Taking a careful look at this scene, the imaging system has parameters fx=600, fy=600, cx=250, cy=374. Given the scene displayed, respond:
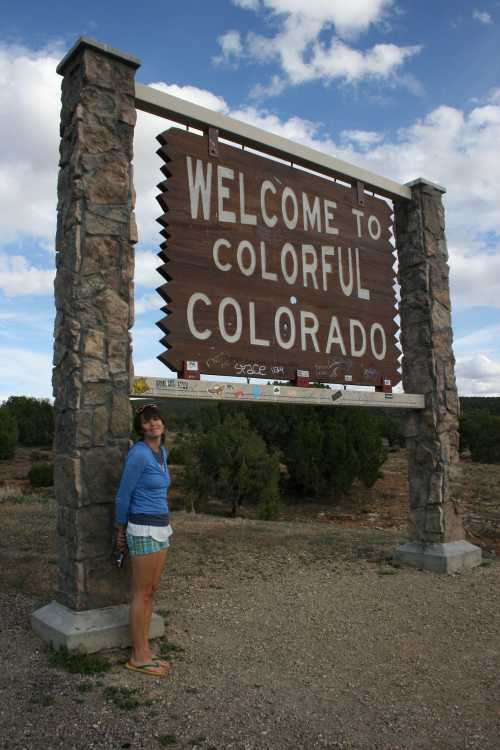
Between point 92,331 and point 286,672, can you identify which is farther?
point 92,331

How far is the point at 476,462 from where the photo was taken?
29.7 meters

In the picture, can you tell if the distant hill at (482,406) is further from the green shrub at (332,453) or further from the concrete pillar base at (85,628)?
the concrete pillar base at (85,628)

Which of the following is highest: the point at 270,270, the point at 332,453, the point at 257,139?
the point at 257,139

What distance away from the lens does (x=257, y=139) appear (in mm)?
6203

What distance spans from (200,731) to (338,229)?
17.6 ft

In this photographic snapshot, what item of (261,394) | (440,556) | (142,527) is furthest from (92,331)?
(440,556)

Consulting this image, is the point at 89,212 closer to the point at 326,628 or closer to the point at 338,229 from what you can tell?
the point at 338,229

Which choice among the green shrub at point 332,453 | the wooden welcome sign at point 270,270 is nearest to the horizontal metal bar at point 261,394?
the wooden welcome sign at point 270,270

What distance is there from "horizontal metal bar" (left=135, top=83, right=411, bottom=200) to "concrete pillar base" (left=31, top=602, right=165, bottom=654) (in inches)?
167

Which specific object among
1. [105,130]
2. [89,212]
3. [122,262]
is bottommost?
[122,262]

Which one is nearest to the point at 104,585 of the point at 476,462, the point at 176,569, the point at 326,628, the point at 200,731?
the point at 200,731

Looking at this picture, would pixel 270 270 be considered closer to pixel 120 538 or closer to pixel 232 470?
pixel 120 538

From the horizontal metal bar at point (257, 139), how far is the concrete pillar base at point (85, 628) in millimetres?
4244

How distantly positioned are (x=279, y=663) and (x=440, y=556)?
3.39m
